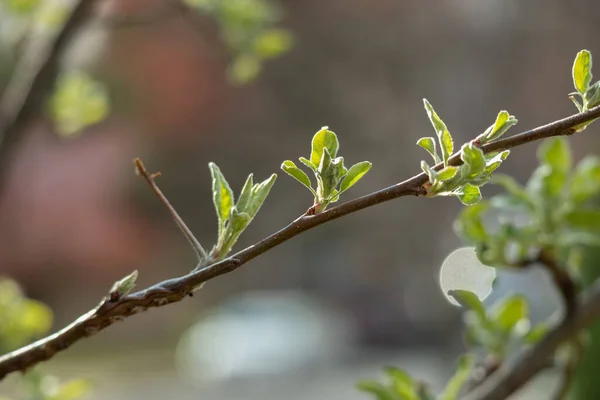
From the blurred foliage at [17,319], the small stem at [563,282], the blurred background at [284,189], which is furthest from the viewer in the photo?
the blurred background at [284,189]

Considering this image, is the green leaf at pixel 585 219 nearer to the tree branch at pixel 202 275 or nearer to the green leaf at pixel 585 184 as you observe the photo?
the green leaf at pixel 585 184

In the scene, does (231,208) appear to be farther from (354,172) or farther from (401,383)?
(401,383)

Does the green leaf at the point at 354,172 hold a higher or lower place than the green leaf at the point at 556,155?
higher

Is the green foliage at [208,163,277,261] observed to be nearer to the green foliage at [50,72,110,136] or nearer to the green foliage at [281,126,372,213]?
the green foliage at [281,126,372,213]

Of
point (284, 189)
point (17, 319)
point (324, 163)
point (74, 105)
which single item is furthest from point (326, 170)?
point (284, 189)

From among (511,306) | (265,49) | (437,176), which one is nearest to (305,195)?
(265,49)

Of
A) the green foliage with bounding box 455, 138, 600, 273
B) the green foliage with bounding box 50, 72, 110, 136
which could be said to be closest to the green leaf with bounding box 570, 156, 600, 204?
the green foliage with bounding box 455, 138, 600, 273

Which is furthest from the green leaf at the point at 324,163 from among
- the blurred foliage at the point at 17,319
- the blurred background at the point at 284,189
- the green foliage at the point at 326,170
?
the blurred background at the point at 284,189
